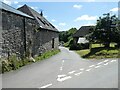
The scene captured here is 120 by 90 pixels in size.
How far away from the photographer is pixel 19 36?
725 inches

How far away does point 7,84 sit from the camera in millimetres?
9977

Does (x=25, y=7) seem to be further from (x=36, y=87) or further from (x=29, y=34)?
(x=36, y=87)

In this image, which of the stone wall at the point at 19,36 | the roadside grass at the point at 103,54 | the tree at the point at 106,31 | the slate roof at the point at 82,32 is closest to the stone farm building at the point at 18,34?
the stone wall at the point at 19,36

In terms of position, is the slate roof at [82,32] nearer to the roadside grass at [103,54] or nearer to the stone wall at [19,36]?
the roadside grass at [103,54]

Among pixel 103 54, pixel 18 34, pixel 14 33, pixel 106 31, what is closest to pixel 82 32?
pixel 106 31

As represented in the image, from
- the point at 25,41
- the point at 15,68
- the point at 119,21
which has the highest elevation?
the point at 119,21

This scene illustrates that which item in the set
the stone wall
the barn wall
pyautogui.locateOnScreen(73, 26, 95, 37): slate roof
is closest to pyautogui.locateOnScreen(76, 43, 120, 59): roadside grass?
the stone wall

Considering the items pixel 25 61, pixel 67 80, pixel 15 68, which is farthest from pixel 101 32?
pixel 67 80

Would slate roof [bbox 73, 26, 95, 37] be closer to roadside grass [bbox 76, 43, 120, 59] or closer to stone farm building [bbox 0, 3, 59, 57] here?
roadside grass [bbox 76, 43, 120, 59]

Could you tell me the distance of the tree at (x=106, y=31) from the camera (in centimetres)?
3092

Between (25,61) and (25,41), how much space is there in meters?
2.48

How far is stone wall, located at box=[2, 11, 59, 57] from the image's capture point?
51.4 ft

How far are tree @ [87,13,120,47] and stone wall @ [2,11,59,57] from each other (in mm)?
10075

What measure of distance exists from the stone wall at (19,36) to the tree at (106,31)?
10.1 m
